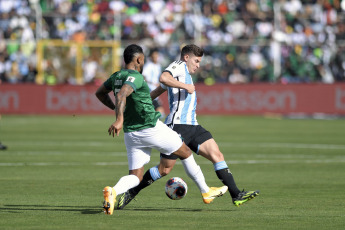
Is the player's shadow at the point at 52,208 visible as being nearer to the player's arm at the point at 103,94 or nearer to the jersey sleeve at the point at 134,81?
the player's arm at the point at 103,94

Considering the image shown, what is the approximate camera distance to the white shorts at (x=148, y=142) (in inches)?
381

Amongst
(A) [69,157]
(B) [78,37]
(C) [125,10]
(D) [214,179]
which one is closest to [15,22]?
(B) [78,37]

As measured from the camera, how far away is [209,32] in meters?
37.8

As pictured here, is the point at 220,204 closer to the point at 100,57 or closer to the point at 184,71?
the point at 184,71

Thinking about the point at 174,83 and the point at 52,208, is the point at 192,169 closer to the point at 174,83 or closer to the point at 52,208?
the point at 174,83

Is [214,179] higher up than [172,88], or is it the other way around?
[172,88]

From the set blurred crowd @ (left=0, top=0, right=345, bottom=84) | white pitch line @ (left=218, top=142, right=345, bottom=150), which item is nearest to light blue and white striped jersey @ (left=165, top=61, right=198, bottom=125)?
white pitch line @ (left=218, top=142, right=345, bottom=150)

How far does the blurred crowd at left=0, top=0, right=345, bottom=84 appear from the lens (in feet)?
118

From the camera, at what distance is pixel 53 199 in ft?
37.6

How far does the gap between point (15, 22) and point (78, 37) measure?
313 centimetres

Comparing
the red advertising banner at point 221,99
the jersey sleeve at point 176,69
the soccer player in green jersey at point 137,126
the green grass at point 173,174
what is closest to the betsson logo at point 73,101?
the red advertising banner at point 221,99

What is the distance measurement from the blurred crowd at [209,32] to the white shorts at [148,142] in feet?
84.7

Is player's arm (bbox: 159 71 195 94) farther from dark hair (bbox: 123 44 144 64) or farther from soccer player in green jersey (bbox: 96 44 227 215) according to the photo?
dark hair (bbox: 123 44 144 64)

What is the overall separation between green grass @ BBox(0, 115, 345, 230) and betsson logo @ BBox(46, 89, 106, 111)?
688 cm
